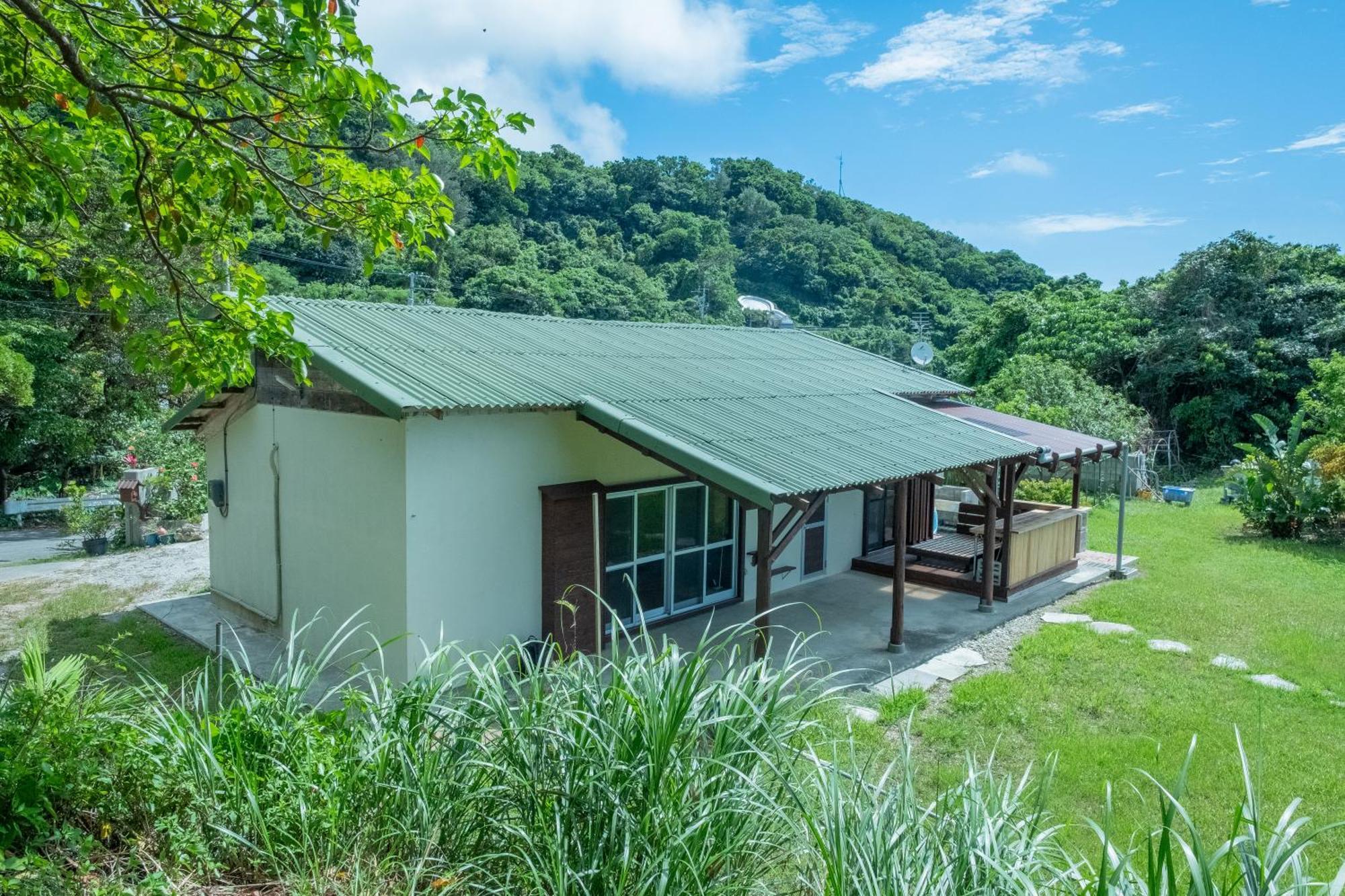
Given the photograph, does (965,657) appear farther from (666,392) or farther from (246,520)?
(246,520)

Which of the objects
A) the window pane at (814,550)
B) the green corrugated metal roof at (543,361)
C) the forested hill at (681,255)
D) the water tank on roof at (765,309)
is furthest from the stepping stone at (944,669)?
the forested hill at (681,255)

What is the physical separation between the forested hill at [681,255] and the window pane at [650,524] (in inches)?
1191

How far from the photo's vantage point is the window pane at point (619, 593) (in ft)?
30.8

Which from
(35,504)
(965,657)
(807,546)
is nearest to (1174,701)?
(965,657)

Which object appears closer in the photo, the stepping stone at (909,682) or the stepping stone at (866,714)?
the stepping stone at (866,714)

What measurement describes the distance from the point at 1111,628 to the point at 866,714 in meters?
4.73

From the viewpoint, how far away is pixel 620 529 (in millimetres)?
9500

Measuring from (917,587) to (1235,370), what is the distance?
64.6 ft

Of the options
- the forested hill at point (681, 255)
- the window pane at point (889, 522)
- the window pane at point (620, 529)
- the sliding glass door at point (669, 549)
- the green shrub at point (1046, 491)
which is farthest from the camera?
the forested hill at point (681, 255)

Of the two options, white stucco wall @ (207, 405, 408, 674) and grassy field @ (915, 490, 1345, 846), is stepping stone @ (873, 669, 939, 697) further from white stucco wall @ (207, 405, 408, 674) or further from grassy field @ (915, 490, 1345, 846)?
white stucco wall @ (207, 405, 408, 674)

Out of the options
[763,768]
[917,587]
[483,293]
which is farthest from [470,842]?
[483,293]

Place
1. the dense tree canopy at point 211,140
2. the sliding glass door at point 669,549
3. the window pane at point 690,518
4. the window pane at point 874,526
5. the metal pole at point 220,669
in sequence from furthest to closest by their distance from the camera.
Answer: the window pane at point 874,526, the window pane at point 690,518, the sliding glass door at point 669,549, the dense tree canopy at point 211,140, the metal pole at point 220,669

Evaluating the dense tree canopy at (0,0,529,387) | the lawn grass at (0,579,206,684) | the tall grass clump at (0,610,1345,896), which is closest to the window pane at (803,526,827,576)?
the lawn grass at (0,579,206,684)

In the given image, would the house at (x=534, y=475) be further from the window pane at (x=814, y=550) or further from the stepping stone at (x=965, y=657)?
the stepping stone at (x=965, y=657)
